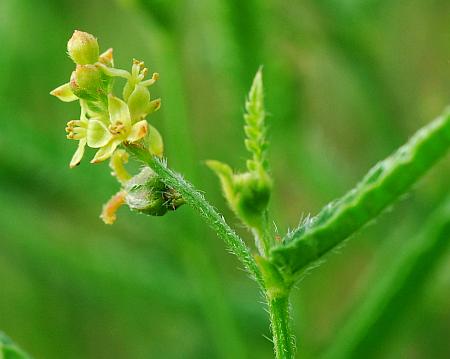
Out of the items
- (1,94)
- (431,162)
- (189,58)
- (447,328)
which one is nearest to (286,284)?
(431,162)

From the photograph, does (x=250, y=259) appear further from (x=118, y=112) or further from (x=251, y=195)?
(x=118, y=112)

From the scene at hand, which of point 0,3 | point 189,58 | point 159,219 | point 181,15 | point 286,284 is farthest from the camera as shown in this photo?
point 189,58

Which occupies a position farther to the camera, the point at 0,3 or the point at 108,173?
the point at 0,3

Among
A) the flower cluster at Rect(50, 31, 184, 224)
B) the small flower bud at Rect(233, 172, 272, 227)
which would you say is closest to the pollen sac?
the flower cluster at Rect(50, 31, 184, 224)

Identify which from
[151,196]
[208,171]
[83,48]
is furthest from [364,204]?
[208,171]

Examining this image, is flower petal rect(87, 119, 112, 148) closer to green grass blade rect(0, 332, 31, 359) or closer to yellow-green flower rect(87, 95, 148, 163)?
yellow-green flower rect(87, 95, 148, 163)

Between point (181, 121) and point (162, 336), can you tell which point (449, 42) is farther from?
point (162, 336)

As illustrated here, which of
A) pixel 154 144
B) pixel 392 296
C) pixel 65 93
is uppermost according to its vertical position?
pixel 65 93
